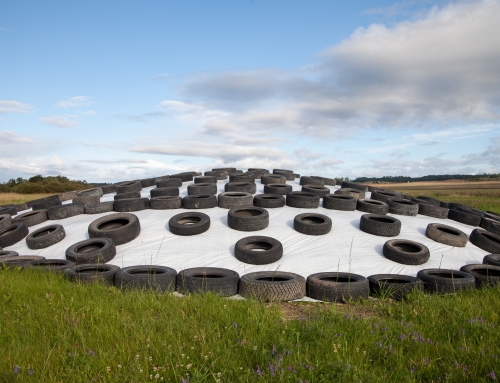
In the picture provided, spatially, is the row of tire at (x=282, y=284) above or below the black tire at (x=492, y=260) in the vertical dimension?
above

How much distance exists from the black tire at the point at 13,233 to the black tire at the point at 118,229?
2.69 m

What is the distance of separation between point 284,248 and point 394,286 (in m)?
3.59

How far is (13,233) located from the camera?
12125 mm

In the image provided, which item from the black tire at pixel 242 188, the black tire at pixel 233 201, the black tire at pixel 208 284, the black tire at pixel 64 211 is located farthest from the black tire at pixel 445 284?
the black tire at pixel 64 211

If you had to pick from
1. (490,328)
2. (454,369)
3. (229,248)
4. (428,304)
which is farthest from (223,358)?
(229,248)

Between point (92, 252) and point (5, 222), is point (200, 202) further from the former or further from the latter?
point (5, 222)

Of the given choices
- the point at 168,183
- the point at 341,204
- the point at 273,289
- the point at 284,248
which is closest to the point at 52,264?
the point at 273,289

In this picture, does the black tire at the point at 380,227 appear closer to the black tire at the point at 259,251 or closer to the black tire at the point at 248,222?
the black tire at the point at 248,222

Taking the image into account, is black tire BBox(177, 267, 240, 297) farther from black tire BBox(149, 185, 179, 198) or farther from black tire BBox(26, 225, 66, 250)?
black tire BBox(149, 185, 179, 198)

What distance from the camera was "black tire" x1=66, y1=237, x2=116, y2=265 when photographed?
9.65 meters

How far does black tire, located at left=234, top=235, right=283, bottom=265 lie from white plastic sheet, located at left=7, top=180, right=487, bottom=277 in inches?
5.6

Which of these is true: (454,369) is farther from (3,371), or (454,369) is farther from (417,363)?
(3,371)

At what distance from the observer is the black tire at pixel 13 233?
12.0 m

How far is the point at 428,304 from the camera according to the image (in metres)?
6.10
